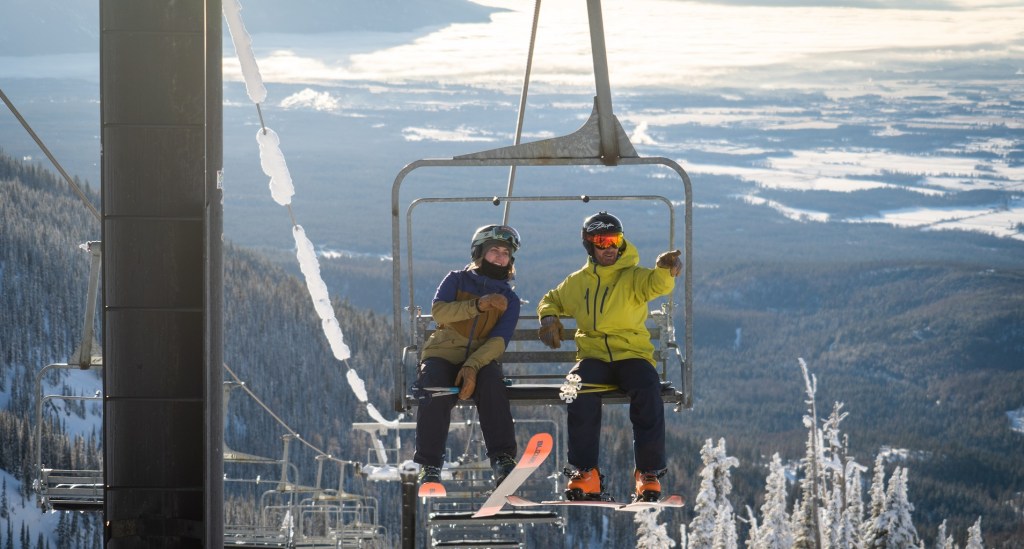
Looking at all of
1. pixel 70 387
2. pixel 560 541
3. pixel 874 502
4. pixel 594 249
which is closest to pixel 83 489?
pixel 594 249

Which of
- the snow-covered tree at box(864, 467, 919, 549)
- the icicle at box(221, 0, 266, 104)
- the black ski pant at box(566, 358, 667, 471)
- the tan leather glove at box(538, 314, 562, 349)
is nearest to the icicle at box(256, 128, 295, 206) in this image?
the icicle at box(221, 0, 266, 104)

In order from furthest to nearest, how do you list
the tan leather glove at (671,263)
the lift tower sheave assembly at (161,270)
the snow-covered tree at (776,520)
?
the snow-covered tree at (776,520)
the tan leather glove at (671,263)
the lift tower sheave assembly at (161,270)

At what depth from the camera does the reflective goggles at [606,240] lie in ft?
28.3

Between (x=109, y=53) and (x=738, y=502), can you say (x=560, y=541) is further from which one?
(x=109, y=53)

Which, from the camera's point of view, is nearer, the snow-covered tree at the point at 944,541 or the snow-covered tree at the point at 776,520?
the snow-covered tree at the point at 776,520

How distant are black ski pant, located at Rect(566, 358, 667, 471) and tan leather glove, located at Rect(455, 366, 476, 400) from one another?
584 mm

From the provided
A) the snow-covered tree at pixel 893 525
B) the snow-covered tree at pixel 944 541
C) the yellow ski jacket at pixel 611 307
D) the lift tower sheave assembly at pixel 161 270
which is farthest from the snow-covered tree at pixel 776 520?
the lift tower sheave assembly at pixel 161 270

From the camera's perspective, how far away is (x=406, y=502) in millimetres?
8227

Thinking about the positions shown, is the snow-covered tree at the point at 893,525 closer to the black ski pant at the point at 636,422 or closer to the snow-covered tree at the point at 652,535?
the snow-covered tree at the point at 652,535

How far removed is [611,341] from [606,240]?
0.61 m

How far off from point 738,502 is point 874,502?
188 ft

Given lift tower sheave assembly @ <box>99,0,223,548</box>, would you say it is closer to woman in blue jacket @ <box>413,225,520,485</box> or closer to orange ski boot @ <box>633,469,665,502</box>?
woman in blue jacket @ <box>413,225,520,485</box>

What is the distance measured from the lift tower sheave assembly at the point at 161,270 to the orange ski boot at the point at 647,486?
9.65ft

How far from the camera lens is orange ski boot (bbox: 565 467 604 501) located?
8211 millimetres
